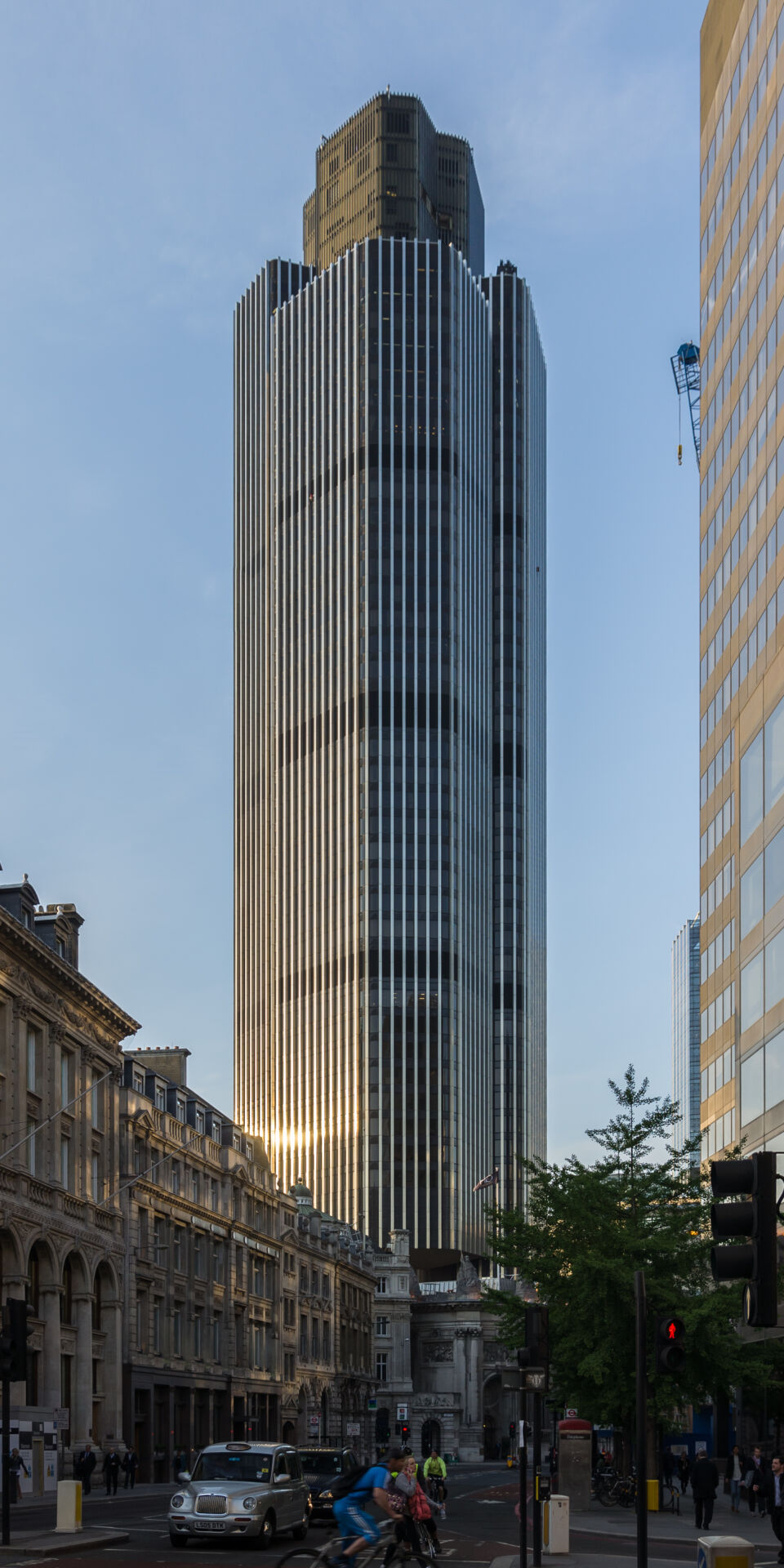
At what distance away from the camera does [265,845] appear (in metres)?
193

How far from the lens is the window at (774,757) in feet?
168

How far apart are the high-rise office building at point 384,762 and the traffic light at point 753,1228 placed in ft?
532

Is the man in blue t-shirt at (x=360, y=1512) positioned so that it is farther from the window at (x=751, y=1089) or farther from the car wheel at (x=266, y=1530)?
the window at (x=751, y=1089)

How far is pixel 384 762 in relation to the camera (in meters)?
181

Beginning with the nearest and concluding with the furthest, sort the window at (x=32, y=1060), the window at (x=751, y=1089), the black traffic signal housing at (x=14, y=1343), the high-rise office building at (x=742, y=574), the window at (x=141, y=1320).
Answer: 1. the black traffic signal housing at (x=14, y=1343)
2. the high-rise office building at (x=742, y=574)
3. the window at (x=751, y=1089)
4. the window at (x=32, y=1060)
5. the window at (x=141, y=1320)

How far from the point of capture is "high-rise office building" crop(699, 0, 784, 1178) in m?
52.7

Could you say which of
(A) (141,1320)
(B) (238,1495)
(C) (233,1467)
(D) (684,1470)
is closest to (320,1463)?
(C) (233,1467)

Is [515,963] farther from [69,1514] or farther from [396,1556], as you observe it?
[396,1556]

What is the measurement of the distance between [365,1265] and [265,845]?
63.1 metres

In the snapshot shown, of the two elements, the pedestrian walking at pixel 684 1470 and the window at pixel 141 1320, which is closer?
the pedestrian walking at pixel 684 1470

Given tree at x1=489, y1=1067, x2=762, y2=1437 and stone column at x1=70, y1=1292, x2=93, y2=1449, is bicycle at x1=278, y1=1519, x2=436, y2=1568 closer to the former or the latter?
tree at x1=489, y1=1067, x2=762, y2=1437

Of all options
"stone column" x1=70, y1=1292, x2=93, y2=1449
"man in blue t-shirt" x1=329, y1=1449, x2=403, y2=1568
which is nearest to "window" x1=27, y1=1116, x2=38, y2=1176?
"stone column" x1=70, y1=1292, x2=93, y2=1449

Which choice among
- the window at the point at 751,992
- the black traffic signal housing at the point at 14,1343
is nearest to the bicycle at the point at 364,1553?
the black traffic signal housing at the point at 14,1343

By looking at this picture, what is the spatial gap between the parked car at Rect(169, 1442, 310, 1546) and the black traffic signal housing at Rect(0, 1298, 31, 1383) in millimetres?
5085
